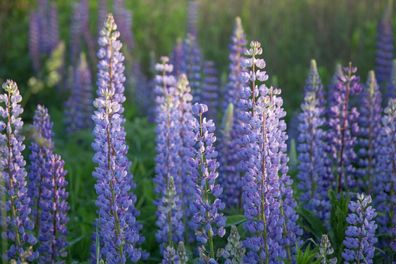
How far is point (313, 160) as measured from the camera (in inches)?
153

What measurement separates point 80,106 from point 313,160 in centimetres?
318

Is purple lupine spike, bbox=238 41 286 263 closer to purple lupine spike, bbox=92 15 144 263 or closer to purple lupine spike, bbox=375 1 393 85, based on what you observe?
purple lupine spike, bbox=92 15 144 263

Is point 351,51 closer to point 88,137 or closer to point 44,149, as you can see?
point 88,137

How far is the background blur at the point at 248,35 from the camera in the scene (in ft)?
25.4

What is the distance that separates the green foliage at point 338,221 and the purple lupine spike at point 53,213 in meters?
1.31

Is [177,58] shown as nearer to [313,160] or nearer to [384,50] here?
[384,50]

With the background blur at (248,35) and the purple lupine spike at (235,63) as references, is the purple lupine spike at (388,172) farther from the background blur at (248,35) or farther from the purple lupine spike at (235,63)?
the background blur at (248,35)

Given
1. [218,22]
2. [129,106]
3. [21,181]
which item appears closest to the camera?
[21,181]

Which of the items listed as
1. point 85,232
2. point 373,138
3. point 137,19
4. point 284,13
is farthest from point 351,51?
point 85,232

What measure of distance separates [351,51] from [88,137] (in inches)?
144

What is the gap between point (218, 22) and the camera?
9.45 meters

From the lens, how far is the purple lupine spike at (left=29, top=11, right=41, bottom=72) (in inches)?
316

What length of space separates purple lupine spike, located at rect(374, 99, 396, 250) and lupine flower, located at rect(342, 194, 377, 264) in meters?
0.36

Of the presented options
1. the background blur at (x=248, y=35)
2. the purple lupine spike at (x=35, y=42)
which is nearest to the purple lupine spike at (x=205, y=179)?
the background blur at (x=248, y=35)
